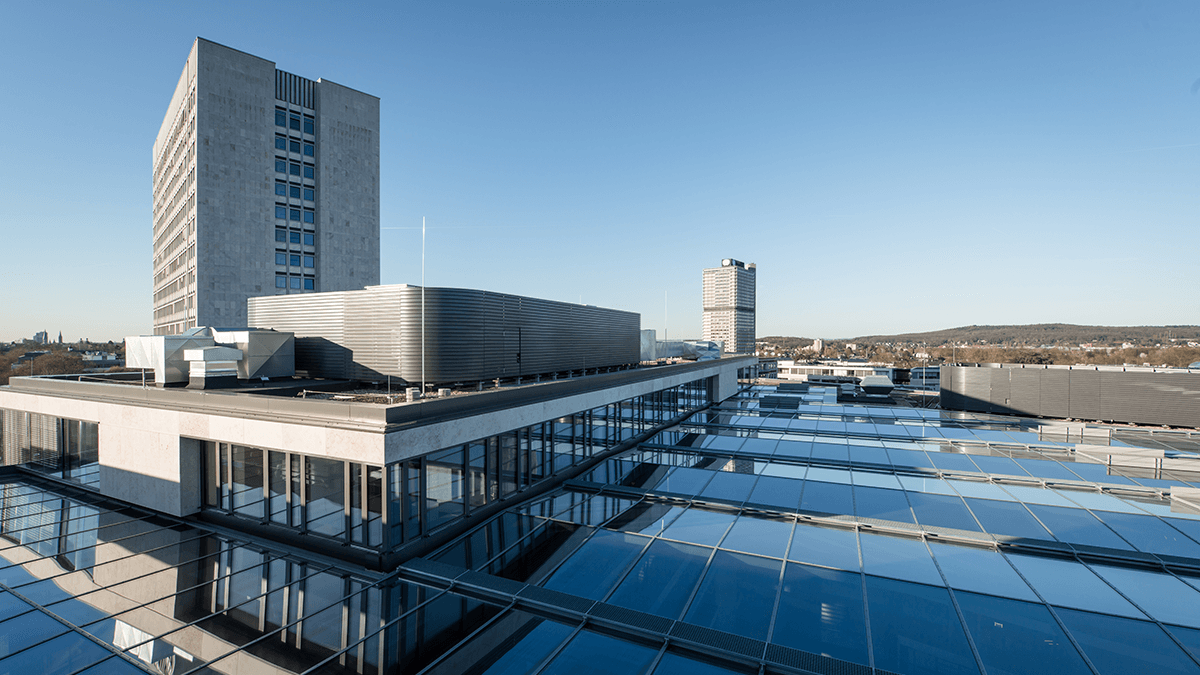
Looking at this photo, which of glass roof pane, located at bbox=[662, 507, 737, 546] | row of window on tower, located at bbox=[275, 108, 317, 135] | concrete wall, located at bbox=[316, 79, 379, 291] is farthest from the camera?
concrete wall, located at bbox=[316, 79, 379, 291]

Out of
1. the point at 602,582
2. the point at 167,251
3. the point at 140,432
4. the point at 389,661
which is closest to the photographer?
the point at 389,661

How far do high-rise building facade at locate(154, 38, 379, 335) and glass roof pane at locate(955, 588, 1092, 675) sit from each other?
6121cm

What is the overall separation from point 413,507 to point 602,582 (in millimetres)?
5638

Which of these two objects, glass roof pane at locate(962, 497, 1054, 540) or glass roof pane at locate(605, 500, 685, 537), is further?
glass roof pane at locate(605, 500, 685, 537)

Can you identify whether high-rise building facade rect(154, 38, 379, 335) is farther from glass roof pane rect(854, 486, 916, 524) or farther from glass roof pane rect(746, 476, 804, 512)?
glass roof pane rect(854, 486, 916, 524)

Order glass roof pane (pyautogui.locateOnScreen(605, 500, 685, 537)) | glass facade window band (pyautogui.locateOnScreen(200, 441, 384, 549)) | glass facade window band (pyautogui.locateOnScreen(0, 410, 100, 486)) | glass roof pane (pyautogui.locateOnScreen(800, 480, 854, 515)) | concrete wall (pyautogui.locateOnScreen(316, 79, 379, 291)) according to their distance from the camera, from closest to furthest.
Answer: glass facade window band (pyautogui.locateOnScreen(200, 441, 384, 549)), glass roof pane (pyautogui.locateOnScreen(605, 500, 685, 537)), glass roof pane (pyautogui.locateOnScreen(800, 480, 854, 515)), glass facade window band (pyautogui.locateOnScreen(0, 410, 100, 486)), concrete wall (pyautogui.locateOnScreen(316, 79, 379, 291))

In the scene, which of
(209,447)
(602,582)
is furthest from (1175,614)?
(209,447)

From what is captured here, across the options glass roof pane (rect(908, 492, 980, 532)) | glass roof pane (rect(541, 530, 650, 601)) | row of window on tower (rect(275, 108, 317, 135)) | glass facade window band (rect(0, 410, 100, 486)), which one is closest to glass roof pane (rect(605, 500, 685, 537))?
glass roof pane (rect(541, 530, 650, 601))

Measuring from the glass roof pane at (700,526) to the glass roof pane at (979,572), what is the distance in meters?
5.30

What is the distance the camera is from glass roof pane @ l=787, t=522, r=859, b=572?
11.8m

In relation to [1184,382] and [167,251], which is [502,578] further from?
[167,251]

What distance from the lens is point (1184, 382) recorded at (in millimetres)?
35500

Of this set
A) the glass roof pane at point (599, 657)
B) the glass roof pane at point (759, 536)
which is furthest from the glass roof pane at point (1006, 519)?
the glass roof pane at point (599, 657)

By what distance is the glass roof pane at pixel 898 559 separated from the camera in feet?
36.4
